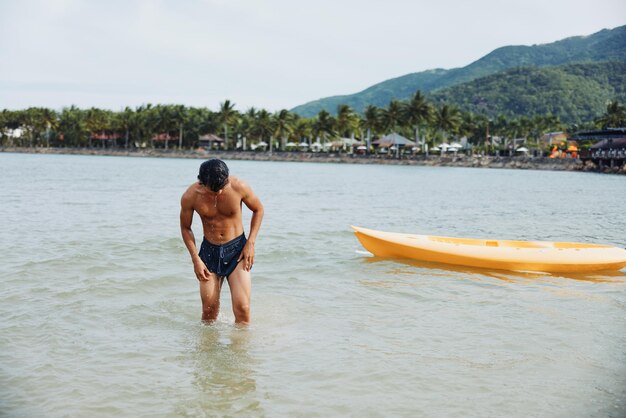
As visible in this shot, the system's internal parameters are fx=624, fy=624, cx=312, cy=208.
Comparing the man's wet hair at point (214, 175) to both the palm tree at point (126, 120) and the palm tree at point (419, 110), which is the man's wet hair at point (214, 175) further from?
the palm tree at point (126, 120)

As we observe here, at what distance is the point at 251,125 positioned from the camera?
419 ft

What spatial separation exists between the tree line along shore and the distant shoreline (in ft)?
8.20

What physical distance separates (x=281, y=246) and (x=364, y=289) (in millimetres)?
5475

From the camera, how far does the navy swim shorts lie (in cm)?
689

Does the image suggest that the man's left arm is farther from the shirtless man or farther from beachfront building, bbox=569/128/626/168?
beachfront building, bbox=569/128/626/168

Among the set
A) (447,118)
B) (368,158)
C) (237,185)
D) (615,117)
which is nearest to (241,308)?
(237,185)

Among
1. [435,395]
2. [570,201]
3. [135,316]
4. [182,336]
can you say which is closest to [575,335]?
[435,395]

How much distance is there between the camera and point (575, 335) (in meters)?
8.33

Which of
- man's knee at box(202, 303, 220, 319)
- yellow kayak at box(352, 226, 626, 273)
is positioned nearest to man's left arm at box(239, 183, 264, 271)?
man's knee at box(202, 303, 220, 319)

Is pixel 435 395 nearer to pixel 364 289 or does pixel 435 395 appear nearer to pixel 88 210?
pixel 364 289

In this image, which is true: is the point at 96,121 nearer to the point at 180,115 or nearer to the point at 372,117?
the point at 180,115

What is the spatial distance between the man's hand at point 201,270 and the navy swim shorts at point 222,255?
0.12m

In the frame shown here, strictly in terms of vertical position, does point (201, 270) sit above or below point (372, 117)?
below

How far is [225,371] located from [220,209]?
5.58 feet
